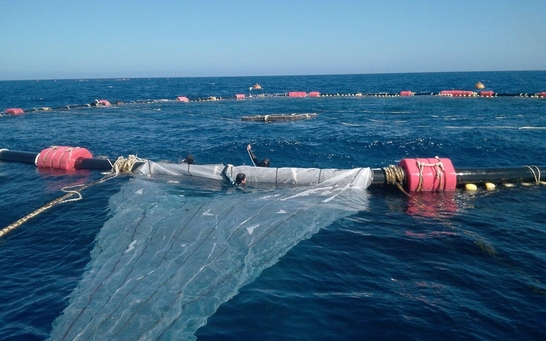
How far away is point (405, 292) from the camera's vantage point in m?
7.70

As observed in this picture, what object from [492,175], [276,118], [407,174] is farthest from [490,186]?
[276,118]

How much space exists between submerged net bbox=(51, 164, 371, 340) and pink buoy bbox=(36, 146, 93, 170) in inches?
192

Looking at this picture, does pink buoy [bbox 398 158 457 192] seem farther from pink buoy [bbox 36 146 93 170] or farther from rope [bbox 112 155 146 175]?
pink buoy [bbox 36 146 93 170]

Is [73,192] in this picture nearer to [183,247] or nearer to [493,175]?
[183,247]

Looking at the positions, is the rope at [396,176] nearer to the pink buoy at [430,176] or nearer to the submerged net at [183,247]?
the pink buoy at [430,176]

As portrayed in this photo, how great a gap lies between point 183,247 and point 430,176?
9.56m

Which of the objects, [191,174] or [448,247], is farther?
[191,174]

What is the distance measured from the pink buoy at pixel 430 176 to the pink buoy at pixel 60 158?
14724 millimetres

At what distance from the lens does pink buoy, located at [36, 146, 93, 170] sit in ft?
56.5

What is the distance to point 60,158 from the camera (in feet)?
56.6

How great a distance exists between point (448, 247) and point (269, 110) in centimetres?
3629

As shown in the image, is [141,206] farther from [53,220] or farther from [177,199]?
[53,220]

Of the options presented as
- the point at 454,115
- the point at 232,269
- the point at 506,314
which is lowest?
the point at 506,314

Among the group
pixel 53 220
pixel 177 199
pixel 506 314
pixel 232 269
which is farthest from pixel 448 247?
pixel 53 220
